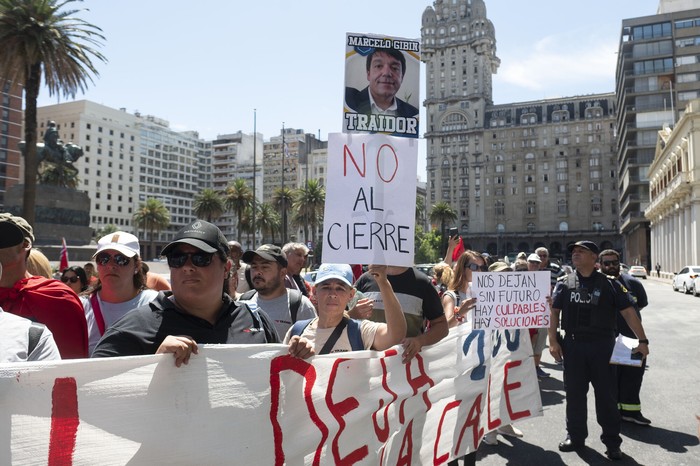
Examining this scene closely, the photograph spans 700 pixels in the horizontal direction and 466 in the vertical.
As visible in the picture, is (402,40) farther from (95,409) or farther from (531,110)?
(531,110)

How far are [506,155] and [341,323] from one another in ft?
375

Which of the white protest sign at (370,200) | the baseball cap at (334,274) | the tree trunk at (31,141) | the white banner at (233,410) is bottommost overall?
the white banner at (233,410)

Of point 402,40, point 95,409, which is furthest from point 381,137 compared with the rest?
point 95,409

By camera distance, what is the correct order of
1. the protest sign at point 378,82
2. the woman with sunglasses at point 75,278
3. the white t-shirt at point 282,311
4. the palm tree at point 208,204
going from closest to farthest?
the protest sign at point 378,82, the white t-shirt at point 282,311, the woman with sunglasses at point 75,278, the palm tree at point 208,204

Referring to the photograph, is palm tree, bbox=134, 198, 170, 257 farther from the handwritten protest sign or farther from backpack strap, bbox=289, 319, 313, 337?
backpack strap, bbox=289, 319, 313, 337

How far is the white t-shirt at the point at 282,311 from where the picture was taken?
4.82 meters

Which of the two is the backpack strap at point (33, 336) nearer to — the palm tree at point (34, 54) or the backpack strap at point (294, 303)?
the backpack strap at point (294, 303)

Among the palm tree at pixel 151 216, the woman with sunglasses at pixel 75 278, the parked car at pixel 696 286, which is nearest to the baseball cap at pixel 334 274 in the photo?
the woman with sunglasses at pixel 75 278

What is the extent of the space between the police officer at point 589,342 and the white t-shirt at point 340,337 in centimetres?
278

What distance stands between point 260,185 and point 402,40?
5493 inches

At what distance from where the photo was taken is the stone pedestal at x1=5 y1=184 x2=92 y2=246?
33531 mm

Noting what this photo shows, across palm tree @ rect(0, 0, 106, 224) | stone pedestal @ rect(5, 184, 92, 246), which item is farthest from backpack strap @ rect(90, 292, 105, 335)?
stone pedestal @ rect(5, 184, 92, 246)

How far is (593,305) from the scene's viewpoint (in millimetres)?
5484

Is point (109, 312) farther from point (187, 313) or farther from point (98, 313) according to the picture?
point (187, 313)
